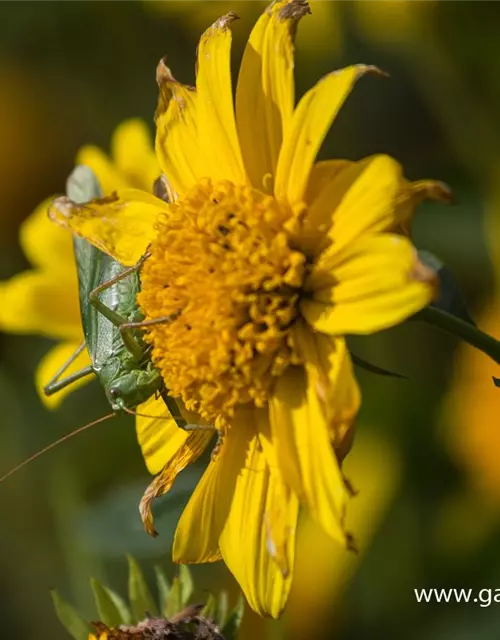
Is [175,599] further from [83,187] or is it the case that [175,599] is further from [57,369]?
[83,187]

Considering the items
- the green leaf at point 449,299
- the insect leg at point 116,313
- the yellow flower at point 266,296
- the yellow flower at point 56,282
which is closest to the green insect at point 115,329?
the insect leg at point 116,313

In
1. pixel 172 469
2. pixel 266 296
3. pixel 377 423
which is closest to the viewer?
pixel 266 296

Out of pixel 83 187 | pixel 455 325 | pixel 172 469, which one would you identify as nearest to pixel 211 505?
pixel 172 469

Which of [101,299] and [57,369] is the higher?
[101,299]

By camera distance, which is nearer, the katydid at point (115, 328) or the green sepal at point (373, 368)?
the green sepal at point (373, 368)

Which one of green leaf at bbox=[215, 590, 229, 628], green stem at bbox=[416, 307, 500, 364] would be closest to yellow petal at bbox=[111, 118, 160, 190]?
green leaf at bbox=[215, 590, 229, 628]

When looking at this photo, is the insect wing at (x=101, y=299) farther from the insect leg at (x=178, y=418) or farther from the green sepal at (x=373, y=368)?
the green sepal at (x=373, y=368)
